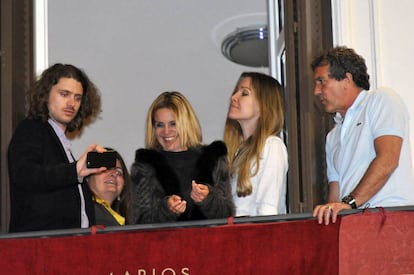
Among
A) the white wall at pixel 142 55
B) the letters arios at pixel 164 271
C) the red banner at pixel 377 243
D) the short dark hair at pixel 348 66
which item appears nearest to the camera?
the red banner at pixel 377 243

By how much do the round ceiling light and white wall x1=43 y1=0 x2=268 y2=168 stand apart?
4.7 inches

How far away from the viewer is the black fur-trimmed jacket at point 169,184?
20.1 ft

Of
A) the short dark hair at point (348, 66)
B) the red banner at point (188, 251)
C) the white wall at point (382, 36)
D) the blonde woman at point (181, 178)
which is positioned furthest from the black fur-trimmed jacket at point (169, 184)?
the white wall at point (382, 36)

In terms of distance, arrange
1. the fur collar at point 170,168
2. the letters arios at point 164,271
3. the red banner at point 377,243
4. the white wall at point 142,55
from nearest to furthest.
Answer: the red banner at point 377,243 < the letters arios at point 164,271 < the fur collar at point 170,168 < the white wall at point 142,55

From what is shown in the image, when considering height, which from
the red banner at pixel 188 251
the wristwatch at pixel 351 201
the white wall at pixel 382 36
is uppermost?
the white wall at pixel 382 36

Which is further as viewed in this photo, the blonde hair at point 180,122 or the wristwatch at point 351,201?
the blonde hair at point 180,122

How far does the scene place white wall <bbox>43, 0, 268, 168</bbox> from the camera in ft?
33.9

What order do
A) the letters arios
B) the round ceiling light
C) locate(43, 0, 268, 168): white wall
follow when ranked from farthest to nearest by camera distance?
locate(43, 0, 268, 168): white wall, the round ceiling light, the letters arios

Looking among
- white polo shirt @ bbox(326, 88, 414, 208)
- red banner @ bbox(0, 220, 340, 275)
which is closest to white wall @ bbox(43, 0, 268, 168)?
white polo shirt @ bbox(326, 88, 414, 208)

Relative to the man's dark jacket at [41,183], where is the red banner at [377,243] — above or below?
below

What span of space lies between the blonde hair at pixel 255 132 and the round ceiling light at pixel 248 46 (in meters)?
3.51

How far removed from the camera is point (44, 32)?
7.81m

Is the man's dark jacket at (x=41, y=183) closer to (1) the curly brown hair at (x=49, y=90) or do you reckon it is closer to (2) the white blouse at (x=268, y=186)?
(1) the curly brown hair at (x=49, y=90)

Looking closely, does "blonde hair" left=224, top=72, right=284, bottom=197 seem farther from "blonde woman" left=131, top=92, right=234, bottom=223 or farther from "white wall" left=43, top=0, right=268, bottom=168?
"white wall" left=43, top=0, right=268, bottom=168
